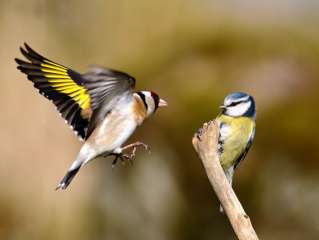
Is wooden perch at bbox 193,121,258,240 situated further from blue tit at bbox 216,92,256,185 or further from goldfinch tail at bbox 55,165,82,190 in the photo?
blue tit at bbox 216,92,256,185

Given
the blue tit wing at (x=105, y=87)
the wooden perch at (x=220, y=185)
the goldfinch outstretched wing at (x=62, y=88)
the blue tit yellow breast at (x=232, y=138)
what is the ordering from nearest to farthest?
the wooden perch at (x=220, y=185) < the blue tit wing at (x=105, y=87) < the goldfinch outstretched wing at (x=62, y=88) < the blue tit yellow breast at (x=232, y=138)

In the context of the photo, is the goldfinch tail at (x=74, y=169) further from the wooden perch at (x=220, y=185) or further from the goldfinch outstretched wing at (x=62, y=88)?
the wooden perch at (x=220, y=185)

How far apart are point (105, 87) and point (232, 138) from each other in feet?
2.38

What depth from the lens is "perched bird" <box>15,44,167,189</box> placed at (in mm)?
3371

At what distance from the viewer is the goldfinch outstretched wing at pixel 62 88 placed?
3.60 metres

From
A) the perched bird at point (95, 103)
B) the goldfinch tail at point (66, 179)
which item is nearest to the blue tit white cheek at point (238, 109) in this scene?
the perched bird at point (95, 103)

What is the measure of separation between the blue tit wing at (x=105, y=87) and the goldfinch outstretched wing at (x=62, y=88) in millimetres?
97

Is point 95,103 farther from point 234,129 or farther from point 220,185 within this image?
point 234,129

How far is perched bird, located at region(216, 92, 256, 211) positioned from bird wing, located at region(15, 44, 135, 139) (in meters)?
0.57

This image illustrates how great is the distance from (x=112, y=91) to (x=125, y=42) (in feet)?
10.8

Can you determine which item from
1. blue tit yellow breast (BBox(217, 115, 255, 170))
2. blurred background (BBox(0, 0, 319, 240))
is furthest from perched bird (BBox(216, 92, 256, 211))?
blurred background (BBox(0, 0, 319, 240))

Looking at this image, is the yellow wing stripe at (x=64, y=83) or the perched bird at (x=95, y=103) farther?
the yellow wing stripe at (x=64, y=83)

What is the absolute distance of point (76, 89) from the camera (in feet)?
12.0

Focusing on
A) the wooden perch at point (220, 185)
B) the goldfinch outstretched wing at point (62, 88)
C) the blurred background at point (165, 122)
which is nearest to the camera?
the wooden perch at point (220, 185)
